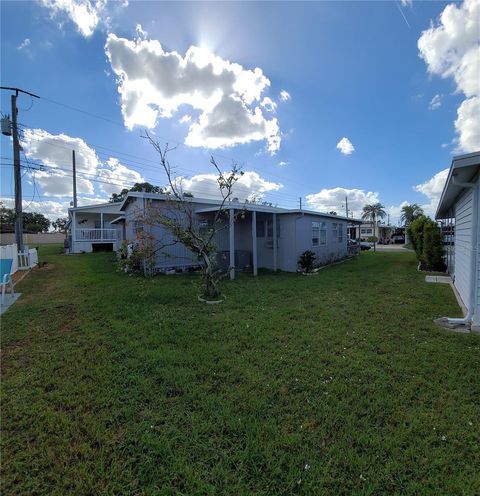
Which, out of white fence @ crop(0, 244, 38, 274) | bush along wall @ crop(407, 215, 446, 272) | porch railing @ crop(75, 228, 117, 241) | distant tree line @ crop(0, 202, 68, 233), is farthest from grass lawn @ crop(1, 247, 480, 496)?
distant tree line @ crop(0, 202, 68, 233)

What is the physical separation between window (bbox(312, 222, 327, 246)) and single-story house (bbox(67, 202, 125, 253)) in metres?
12.6

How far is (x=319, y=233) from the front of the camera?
14.1 m

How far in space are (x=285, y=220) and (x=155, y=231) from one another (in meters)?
5.76

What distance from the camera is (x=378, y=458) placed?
202 cm

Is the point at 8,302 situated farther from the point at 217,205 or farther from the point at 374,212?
the point at 374,212

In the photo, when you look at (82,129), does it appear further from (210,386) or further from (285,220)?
(210,386)

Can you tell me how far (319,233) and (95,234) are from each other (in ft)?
52.9

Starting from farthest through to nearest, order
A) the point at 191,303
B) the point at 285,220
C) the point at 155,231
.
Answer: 1. the point at 285,220
2. the point at 155,231
3. the point at 191,303

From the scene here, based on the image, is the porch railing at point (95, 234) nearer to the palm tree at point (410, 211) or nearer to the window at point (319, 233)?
the window at point (319, 233)

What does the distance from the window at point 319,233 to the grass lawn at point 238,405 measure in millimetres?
8346

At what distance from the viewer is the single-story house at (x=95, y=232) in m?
19.1

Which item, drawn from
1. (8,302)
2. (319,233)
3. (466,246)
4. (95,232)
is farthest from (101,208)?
(466,246)

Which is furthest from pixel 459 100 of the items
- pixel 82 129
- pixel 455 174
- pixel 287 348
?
pixel 82 129

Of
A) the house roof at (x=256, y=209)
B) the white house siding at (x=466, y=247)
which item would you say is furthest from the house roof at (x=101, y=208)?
the white house siding at (x=466, y=247)
